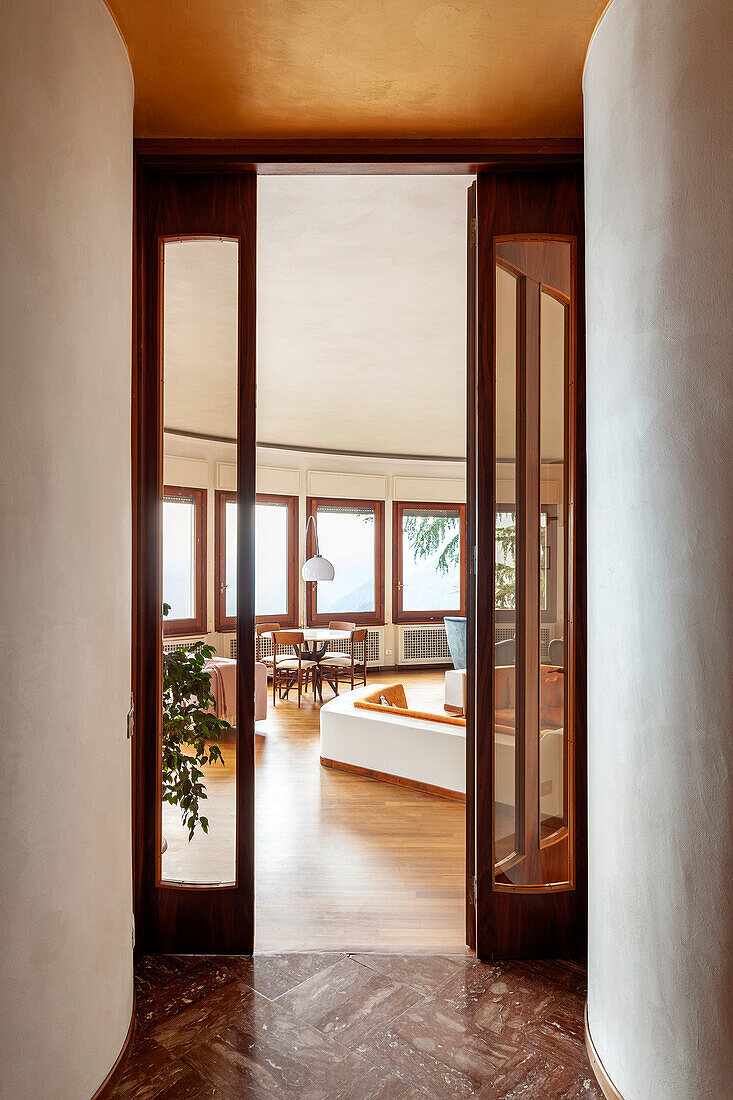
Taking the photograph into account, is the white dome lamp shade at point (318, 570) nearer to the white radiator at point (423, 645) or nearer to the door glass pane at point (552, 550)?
the white radiator at point (423, 645)

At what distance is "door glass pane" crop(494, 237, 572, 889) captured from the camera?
2678mm

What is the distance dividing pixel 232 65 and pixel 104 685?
1.84m

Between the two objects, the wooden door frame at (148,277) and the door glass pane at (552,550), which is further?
the door glass pane at (552,550)

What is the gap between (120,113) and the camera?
6.82 ft

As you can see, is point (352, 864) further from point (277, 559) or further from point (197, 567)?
point (277, 559)

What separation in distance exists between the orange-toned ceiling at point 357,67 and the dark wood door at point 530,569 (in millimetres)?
329

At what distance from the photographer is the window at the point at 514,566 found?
106 inches

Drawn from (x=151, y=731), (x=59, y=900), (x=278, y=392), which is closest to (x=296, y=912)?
(x=151, y=731)

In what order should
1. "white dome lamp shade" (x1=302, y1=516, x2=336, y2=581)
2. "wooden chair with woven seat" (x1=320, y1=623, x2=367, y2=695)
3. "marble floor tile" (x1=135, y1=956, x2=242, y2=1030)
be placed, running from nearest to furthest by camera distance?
"marble floor tile" (x1=135, y1=956, x2=242, y2=1030), "wooden chair with woven seat" (x1=320, y1=623, x2=367, y2=695), "white dome lamp shade" (x1=302, y1=516, x2=336, y2=581)

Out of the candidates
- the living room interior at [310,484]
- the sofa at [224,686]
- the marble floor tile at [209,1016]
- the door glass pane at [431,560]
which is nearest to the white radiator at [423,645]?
the door glass pane at [431,560]

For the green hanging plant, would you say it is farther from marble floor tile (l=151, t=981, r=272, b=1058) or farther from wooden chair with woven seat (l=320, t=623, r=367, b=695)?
wooden chair with woven seat (l=320, t=623, r=367, b=695)

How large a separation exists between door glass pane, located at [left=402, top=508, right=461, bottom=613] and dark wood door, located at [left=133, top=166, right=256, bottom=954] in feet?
26.4

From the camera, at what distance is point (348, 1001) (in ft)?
7.65

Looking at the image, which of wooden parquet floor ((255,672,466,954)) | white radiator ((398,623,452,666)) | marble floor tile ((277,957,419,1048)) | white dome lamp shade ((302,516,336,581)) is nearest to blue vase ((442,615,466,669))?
white dome lamp shade ((302,516,336,581))
